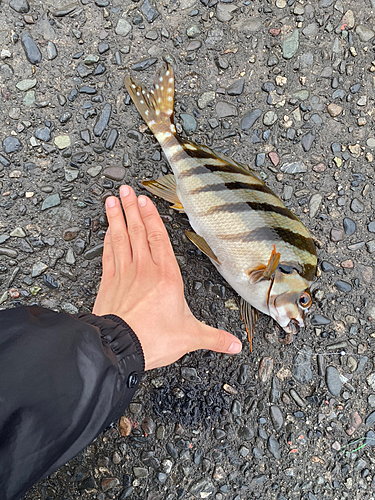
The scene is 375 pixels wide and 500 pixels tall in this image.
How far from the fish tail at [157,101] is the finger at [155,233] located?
54cm

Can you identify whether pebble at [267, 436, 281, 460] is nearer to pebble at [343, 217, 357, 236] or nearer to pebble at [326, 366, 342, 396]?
pebble at [326, 366, 342, 396]

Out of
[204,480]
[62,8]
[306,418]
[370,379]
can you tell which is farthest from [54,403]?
[62,8]

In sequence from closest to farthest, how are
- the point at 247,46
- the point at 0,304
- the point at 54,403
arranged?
1. the point at 54,403
2. the point at 0,304
3. the point at 247,46

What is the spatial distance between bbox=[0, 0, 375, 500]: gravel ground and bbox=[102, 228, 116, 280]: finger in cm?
10

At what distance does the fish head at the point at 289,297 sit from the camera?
2.17 metres

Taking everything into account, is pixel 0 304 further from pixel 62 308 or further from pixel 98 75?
pixel 98 75

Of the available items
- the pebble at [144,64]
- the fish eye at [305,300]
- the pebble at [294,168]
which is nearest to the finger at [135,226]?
the pebble at [144,64]

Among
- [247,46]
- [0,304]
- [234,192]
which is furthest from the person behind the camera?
[247,46]

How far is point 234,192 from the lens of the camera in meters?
2.21

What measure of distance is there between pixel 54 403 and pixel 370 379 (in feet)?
7.23

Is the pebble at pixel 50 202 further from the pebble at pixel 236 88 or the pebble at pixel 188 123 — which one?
the pebble at pixel 236 88

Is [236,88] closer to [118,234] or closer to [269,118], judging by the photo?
[269,118]

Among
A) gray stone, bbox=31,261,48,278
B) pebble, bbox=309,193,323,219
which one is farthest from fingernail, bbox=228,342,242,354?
gray stone, bbox=31,261,48,278

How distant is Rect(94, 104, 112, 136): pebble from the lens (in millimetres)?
2516
